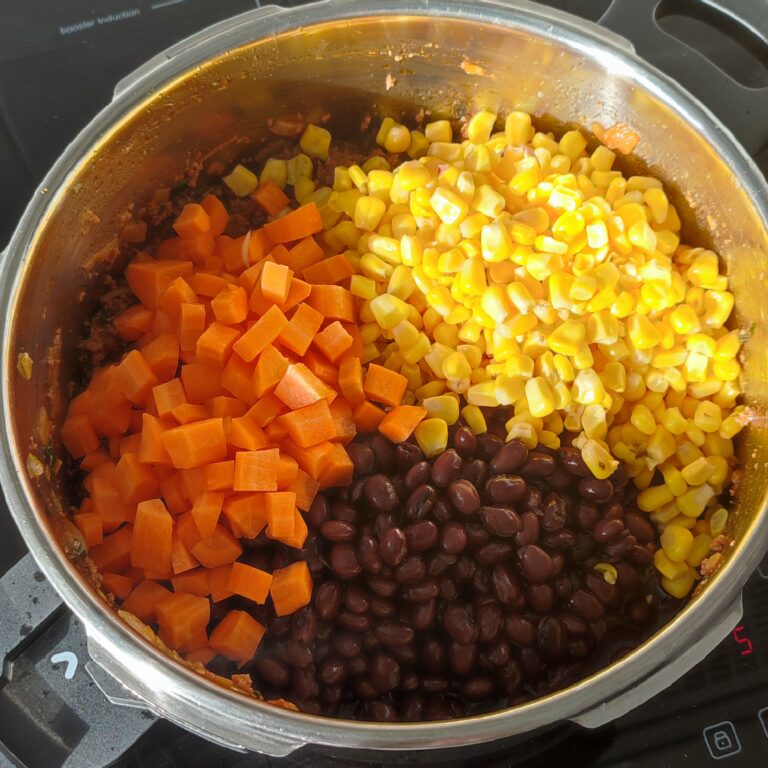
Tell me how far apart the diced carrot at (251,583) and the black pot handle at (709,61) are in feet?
4.44

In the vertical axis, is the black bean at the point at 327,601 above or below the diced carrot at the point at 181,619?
above

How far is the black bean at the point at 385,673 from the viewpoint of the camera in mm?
1317

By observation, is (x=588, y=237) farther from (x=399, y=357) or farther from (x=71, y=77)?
(x=71, y=77)

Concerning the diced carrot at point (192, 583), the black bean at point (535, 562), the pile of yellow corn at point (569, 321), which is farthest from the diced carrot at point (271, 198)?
the black bean at point (535, 562)

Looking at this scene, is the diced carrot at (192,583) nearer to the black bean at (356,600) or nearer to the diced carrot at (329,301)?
the black bean at (356,600)

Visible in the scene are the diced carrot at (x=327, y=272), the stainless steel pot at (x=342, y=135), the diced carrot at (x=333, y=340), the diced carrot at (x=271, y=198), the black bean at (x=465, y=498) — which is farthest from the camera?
the diced carrot at (x=271, y=198)

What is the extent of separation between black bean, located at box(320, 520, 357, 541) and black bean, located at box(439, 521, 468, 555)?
0.56 feet

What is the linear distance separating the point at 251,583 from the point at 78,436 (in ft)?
1.51

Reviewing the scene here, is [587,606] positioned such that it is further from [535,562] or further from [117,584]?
[117,584]

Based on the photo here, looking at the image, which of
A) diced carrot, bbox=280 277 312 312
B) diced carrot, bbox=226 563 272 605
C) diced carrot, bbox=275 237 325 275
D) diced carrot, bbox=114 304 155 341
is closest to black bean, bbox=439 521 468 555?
diced carrot, bbox=226 563 272 605

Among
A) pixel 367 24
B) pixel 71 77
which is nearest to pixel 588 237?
pixel 367 24

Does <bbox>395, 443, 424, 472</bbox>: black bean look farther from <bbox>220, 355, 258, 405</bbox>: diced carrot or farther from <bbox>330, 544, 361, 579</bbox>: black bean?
<bbox>220, 355, 258, 405</bbox>: diced carrot

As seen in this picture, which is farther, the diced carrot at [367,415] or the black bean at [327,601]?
the diced carrot at [367,415]

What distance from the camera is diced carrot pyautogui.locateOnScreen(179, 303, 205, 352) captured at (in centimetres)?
144
